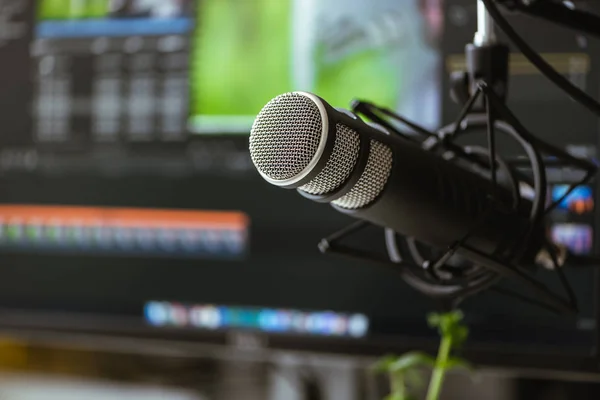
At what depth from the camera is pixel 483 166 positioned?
20.1 inches

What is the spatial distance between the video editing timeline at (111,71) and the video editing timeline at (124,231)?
94 mm

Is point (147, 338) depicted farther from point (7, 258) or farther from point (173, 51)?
point (173, 51)

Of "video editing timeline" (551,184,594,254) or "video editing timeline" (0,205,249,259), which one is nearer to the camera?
"video editing timeline" (551,184,594,254)

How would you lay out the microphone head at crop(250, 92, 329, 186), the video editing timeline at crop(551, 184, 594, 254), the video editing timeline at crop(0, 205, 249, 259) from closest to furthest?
the microphone head at crop(250, 92, 329, 186), the video editing timeline at crop(551, 184, 594, 254), the video editing timeline at crop(0, 205, 249, 259)

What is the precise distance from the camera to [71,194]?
968 mm

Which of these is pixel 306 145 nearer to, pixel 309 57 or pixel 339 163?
pixel 339 163

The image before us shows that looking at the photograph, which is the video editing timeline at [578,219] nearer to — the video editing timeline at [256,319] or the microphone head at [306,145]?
the video editing timeline at [256,319]

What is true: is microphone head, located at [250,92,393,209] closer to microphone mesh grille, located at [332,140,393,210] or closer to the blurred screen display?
microphone mesh grille, located at [332,140,393,210]

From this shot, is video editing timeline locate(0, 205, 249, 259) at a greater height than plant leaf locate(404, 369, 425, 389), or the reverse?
video editing timeline locate(0, 205, 249, 259)

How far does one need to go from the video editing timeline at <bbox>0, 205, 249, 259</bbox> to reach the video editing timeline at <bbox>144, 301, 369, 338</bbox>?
0.22 ft

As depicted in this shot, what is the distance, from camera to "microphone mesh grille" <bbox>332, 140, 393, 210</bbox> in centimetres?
38

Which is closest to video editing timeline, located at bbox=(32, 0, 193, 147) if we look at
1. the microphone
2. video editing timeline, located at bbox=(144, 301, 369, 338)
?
video editing timeline, located at bbox=(144, 301, 369, 338)

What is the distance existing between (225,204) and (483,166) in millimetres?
454

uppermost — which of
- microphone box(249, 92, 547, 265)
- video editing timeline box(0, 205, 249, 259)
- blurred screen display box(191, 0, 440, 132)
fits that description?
blurred screen display box(191, 0, 440, 132)
